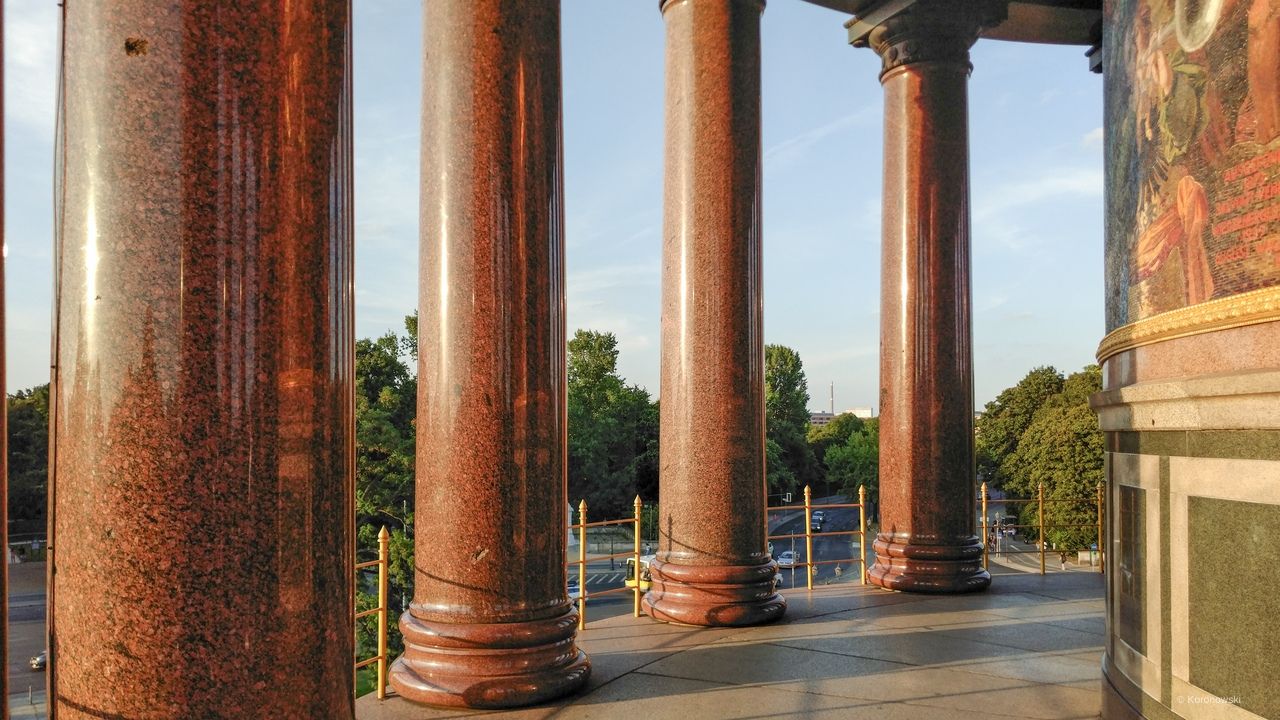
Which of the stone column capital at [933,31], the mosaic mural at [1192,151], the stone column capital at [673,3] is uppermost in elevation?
the stone column capital at [933,31]

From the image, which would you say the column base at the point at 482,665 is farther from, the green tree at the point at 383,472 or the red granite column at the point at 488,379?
the green tree at the point at 383,472

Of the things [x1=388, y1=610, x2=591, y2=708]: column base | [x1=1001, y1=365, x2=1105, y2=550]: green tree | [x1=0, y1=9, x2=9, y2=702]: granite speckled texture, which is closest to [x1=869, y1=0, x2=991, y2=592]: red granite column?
[x1=388, y1=610, x2=591, y2=708]: column base

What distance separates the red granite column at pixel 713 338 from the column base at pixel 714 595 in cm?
3

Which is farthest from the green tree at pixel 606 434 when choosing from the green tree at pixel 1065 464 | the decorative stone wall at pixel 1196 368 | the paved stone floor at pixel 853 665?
the decorative stone wall at pixel 1196 368

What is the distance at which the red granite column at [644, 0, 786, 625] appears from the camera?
31469mm

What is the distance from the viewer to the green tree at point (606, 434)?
542ft

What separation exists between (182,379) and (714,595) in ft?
76.3

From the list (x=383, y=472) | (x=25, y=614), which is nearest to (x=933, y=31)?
(x=383, y=472)

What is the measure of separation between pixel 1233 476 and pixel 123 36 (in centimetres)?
1755

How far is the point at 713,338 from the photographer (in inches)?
1254

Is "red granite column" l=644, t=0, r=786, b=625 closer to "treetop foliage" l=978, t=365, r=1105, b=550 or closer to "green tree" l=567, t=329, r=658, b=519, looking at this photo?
"treetop foliage" l=978, t=365, r=1105, b=550

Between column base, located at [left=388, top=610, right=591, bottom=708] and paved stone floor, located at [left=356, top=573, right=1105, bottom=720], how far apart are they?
1.14 feet

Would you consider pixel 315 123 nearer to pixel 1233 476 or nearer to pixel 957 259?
pixel 1233 476

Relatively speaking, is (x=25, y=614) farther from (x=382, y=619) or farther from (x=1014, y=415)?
(x=1014, y=415)
